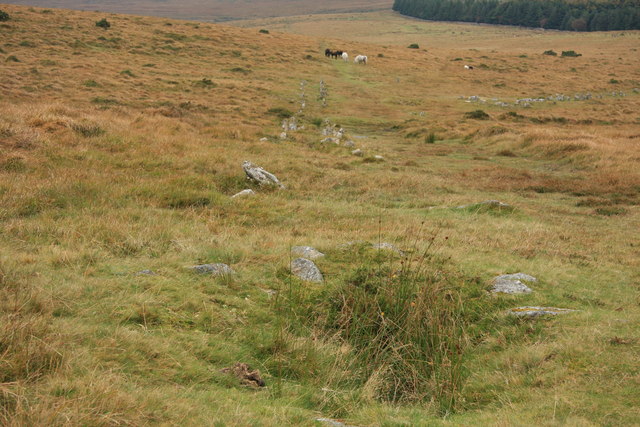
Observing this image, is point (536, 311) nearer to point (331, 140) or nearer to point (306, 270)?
point (306, 270)

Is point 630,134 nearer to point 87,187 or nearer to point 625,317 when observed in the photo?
point 625,317

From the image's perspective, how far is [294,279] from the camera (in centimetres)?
772

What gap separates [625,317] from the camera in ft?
23.0

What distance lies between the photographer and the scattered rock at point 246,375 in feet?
16.3

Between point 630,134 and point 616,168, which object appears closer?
point 616,168

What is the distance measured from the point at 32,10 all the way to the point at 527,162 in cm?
5892

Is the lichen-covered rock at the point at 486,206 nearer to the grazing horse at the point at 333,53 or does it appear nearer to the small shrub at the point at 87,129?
the small shrub at the point at 87,129

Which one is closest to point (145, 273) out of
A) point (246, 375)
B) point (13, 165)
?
point (246, 375)

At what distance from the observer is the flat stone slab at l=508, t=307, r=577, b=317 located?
736 cm

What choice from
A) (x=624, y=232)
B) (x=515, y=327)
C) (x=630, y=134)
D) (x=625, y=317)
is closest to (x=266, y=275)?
(x=515, y=327)

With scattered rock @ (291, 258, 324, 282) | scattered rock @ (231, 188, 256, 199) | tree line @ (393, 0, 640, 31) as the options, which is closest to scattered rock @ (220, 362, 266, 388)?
scattered rock @ (291, 258, 324, 282)

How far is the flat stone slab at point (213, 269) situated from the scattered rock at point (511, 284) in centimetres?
435

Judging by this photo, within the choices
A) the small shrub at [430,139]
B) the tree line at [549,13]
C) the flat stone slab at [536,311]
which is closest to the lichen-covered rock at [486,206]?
the flat stone slab at [536,311]

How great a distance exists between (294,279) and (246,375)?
2759 mm
